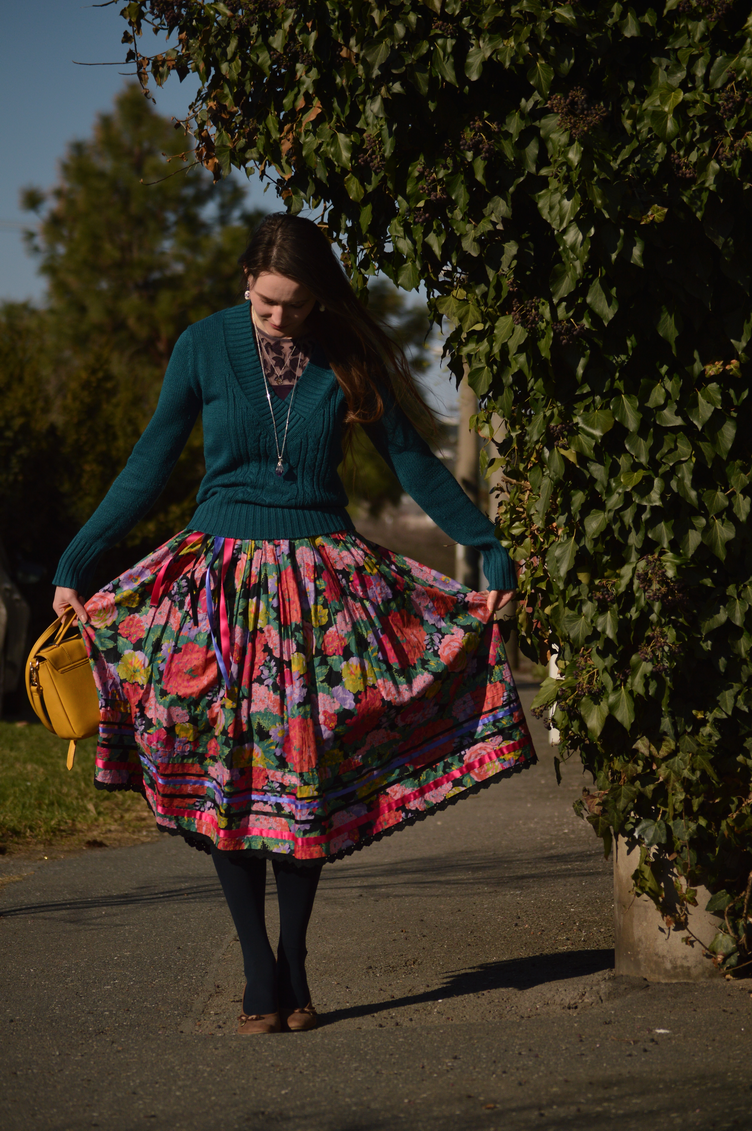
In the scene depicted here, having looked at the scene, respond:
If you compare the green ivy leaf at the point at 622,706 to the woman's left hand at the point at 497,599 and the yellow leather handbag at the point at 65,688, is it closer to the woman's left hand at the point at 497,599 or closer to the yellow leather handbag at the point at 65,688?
the woman's left hand at the point at 497,599

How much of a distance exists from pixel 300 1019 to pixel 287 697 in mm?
819

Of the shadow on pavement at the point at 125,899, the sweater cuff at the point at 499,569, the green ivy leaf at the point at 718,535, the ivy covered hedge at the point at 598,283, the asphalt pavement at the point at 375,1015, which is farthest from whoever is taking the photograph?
the shadow on pavement at the point at 125,899

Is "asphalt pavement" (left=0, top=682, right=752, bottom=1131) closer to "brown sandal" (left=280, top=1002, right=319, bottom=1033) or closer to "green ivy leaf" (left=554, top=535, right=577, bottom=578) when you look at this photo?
"brown sandal" (left=280, top=1002, right=319, bottom=1033)

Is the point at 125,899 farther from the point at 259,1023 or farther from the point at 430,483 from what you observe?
the point at 430,483

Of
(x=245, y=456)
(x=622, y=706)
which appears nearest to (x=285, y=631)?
(x=245, y=456)

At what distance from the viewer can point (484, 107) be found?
8.90 ft

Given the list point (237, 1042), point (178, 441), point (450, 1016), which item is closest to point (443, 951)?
point (450, 1016)

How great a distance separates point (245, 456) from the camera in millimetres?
2939

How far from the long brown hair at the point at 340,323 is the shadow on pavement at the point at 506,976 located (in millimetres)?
1550

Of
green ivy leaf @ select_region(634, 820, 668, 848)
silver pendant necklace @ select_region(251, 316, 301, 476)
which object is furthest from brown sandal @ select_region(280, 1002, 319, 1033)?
silver pendant necklace @ select_region(251, 316, 301, 476)

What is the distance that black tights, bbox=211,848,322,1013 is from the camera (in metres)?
2.88

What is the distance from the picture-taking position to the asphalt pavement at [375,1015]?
7.75 ft

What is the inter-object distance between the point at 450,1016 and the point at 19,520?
9.44 m

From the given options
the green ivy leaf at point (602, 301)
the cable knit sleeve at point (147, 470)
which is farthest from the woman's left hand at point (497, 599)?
the cable knit sleeve at point (147, 470)
